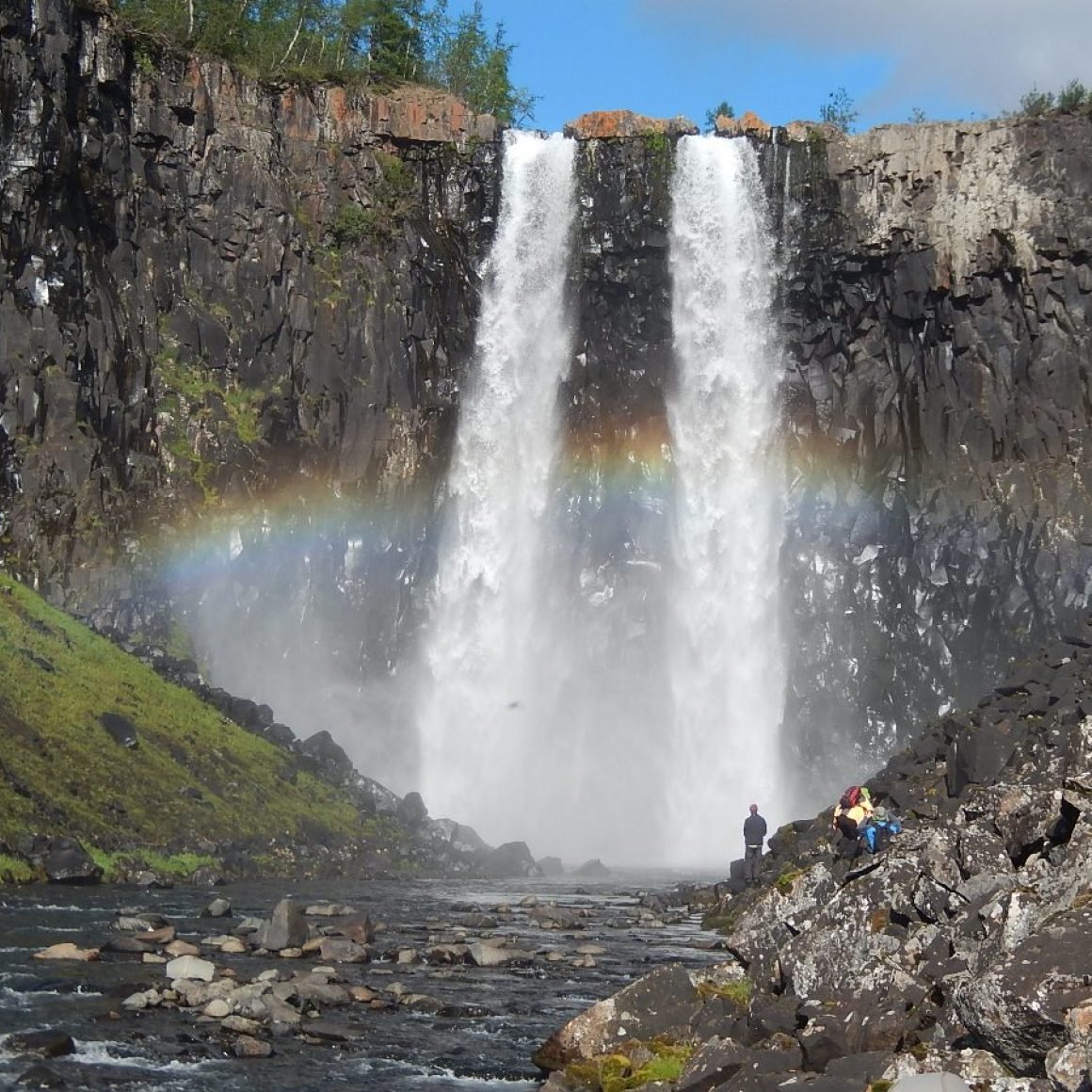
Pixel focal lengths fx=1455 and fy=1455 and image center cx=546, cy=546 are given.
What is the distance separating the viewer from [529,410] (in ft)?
211

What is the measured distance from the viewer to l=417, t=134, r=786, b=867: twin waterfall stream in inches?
2379

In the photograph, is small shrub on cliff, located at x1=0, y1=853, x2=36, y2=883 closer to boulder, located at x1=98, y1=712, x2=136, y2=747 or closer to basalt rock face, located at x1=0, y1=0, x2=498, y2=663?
boulder, located at x1=98, y1=712, x2=136, y2=747

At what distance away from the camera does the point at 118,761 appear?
38.6 metres

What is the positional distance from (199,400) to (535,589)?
1615cm

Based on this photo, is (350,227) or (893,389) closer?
(893,389)

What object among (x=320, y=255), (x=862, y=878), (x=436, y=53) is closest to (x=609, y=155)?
(x=320, y=255)

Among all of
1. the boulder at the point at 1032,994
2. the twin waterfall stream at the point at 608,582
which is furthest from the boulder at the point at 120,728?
the boulder at the point at 1032,994

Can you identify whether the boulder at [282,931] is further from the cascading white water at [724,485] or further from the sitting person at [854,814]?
the cascading white water at [724,485]

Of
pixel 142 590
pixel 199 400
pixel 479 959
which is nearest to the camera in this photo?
pixel 479 959

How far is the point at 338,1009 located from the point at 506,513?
4434cm

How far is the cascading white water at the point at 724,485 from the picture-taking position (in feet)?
201

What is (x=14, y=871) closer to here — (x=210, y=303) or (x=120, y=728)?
(x=120, y=728)

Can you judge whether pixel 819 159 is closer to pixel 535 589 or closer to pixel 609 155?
pixel 609 155

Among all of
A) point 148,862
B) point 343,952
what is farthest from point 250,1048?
point 148,862
